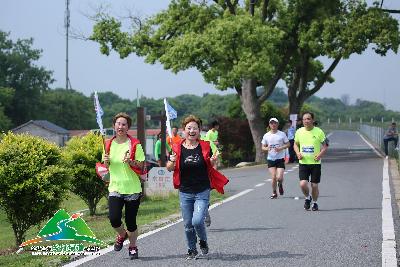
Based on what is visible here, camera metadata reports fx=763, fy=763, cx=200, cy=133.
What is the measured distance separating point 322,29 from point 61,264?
95.9 ft

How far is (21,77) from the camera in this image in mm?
100062

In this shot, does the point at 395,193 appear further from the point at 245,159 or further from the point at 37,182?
the point at 245,159

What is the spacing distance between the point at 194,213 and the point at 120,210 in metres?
0.82

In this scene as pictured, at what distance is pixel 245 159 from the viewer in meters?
40.0

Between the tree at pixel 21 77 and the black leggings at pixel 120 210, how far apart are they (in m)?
89.9

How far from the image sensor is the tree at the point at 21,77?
97.7m

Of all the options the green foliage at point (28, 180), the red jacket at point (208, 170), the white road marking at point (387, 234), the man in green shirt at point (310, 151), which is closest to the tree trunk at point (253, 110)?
the white road marking at point (387, 234)

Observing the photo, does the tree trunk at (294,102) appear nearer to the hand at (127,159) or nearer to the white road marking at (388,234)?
the white road marking at (388,234)

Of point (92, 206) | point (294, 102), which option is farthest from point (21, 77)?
point (92, 206)

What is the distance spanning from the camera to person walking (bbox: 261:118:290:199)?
15891 millimetres

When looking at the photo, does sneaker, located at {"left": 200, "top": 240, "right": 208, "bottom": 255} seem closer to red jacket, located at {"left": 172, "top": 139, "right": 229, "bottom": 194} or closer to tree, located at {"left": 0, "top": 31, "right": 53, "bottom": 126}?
red jacket, located at {"left": 172, "top": 139, "right": 229, "bottom": 194}

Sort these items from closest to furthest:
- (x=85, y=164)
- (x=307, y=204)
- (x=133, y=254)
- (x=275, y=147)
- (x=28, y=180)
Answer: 1. (x=133, y=254)
2. (x=28, y=180)
3. (x=307, y=204)
4. (x=85, y=164)
5. (x=275, y=147)

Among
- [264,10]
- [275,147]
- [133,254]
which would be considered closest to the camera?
[133,254]
